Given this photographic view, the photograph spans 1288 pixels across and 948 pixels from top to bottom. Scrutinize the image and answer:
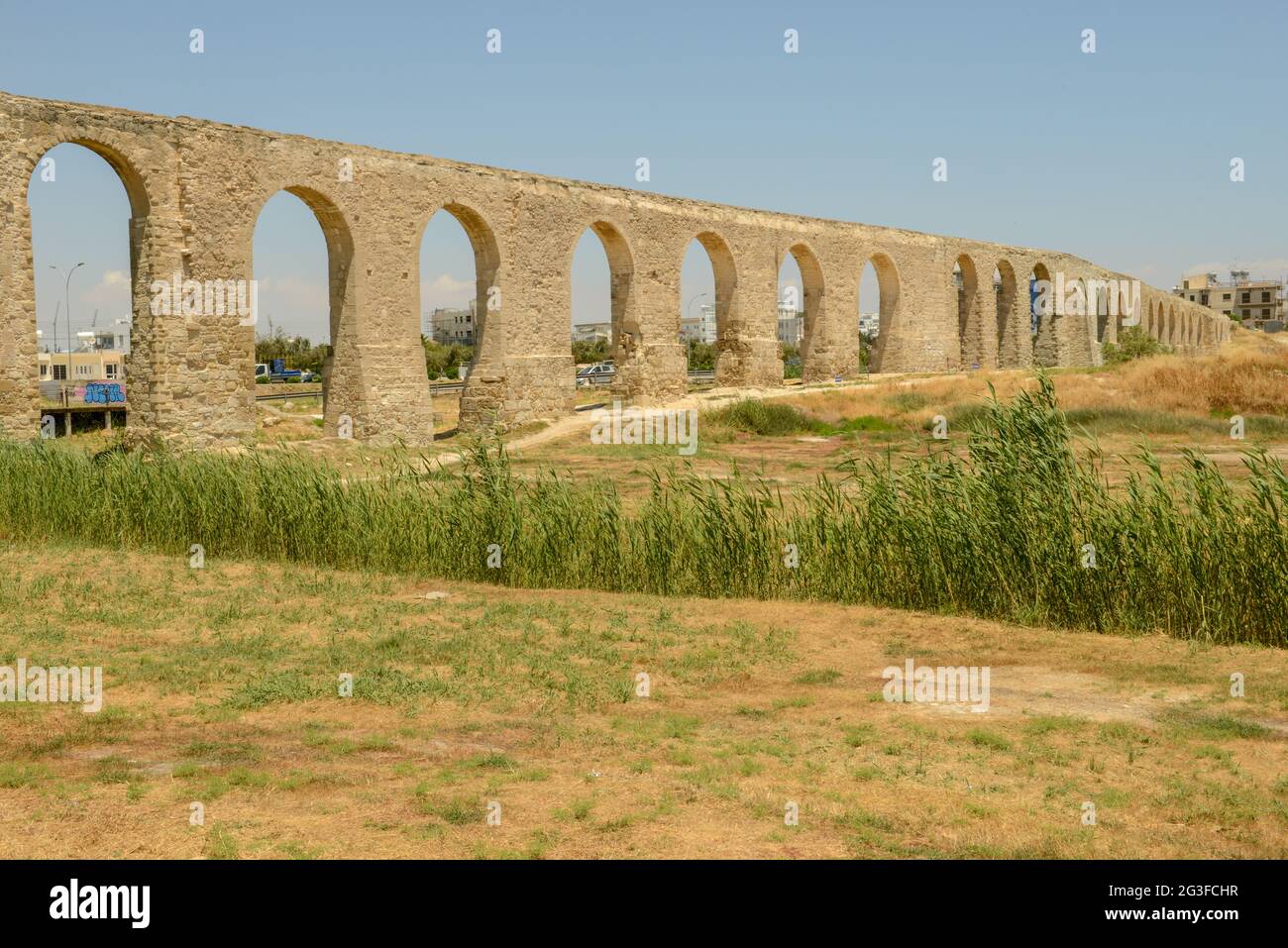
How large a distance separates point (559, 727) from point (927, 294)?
29.8 meters

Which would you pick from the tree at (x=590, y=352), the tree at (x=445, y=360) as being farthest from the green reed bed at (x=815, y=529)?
the tree at (x=590, y=352)

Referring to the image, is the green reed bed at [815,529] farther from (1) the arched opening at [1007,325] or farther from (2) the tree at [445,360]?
(2) the tree at [445,360]

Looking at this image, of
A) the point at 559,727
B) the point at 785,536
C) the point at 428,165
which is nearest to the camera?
the point at 559,727

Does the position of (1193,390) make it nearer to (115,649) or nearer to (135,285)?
(135,285)

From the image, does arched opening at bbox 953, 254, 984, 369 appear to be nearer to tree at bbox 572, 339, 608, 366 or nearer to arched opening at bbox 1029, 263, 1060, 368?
arched opening at bbox 1029, 263, 1060, 368

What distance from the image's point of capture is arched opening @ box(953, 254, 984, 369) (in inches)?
1455

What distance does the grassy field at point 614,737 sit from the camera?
4820mm

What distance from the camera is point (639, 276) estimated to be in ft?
81.4

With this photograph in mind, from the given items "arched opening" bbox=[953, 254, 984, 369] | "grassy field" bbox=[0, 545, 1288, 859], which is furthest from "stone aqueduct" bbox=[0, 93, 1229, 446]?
"grassy field" bbox=[0, 545, 1288, 859]

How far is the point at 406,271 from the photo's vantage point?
2030cm

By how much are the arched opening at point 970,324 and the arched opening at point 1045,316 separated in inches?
214

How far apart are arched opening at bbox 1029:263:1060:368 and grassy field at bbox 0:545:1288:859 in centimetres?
3533

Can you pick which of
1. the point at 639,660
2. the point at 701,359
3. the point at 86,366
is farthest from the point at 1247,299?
the point at 639,660
